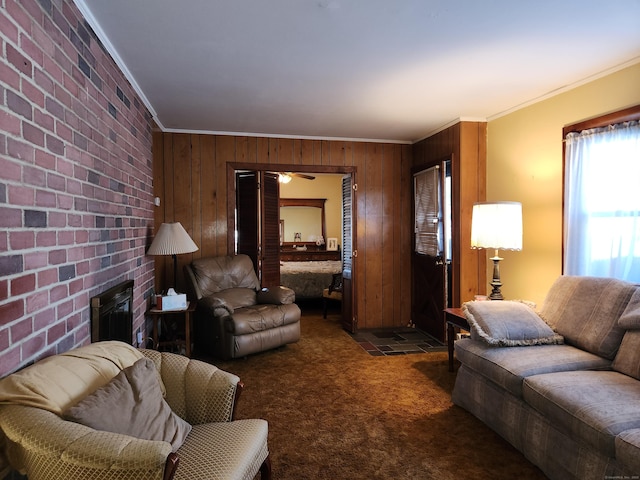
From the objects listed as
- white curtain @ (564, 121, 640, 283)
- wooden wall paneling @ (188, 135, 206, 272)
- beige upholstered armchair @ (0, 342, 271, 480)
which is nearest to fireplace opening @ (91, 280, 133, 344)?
beige upholstered armchair @ (0, 342, 271, 480)

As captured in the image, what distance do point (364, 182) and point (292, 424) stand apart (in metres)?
3.16

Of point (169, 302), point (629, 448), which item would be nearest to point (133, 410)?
point (629, 448)

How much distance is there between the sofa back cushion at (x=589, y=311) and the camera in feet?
7.81

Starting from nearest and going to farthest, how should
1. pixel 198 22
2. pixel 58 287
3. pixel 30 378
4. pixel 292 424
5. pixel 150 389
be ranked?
pixel 30 378
pixel 150 389
pixel 58 287
pixel 198 22
pixel 292 424

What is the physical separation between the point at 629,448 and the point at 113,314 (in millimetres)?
2625

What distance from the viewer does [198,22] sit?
217cm

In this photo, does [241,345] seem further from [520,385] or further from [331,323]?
[520,385]

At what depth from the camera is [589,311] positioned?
255 centimetres

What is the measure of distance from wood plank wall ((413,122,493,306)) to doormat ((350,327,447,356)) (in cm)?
58

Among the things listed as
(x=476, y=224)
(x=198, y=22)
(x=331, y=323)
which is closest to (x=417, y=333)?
(x=331, y=323)

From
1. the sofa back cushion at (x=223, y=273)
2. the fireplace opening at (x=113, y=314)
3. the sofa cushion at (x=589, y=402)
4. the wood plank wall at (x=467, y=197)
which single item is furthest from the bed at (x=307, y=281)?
the sofa cushion at (x=589, y=402)

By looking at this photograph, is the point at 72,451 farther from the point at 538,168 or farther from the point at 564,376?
the point at 538,168

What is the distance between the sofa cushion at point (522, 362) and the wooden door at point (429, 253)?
1.78 m

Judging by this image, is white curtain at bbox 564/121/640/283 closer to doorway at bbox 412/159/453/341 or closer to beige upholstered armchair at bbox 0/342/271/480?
doorway at bbox 412/159/453/341
